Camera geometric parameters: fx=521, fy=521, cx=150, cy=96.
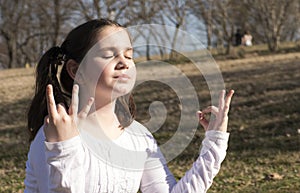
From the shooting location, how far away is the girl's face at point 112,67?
190cm

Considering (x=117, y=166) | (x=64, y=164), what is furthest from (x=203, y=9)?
(x=64, y=164)

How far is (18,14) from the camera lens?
30453 millimetres

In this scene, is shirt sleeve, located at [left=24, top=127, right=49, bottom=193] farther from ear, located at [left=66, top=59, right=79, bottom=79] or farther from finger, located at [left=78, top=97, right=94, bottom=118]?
ear, located at [left=66, top=59, right=79, bottom=79]

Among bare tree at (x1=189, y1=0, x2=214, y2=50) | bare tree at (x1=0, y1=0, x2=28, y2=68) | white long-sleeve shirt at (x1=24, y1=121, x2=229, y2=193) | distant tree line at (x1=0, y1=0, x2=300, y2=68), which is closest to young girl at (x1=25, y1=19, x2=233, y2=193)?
white long-sleeve shirt at (x1=24, y1=121, x2=229, y2=193)

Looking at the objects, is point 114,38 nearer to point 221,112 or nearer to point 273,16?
point 221,112

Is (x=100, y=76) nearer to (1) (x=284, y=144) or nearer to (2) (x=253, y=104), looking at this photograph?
(1) (x=284, y=144)

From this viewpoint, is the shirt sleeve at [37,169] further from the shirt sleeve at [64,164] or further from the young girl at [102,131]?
the shirt sleeve at [64,164]

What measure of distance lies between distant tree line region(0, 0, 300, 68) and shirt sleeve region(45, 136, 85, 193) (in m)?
9.05

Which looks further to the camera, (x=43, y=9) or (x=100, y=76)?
(x=43, y=9)

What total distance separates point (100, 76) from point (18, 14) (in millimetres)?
29890

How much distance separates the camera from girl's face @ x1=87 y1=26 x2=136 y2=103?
74.7 inches

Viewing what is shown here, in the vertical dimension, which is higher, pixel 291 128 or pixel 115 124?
pixel 115 124

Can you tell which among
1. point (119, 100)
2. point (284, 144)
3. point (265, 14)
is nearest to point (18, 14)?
point (265, 14)

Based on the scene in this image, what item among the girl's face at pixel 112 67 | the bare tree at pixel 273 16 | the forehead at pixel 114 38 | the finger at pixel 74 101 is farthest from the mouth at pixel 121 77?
the bare tree at pixel 273 16
